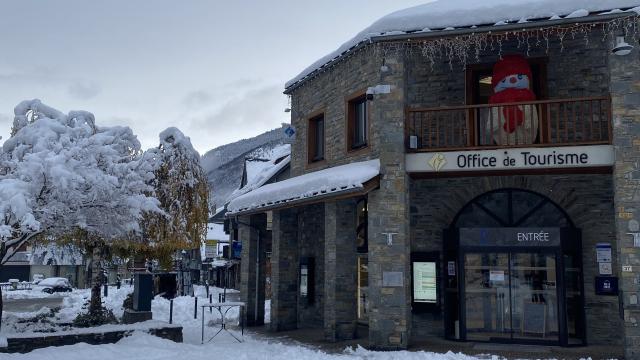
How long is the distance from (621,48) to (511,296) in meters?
5.62

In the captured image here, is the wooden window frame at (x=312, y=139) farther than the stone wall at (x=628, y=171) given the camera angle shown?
Yes

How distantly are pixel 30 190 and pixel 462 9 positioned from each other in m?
9.46

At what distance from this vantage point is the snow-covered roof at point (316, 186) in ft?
40.7

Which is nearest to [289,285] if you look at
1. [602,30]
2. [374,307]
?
[374,307]

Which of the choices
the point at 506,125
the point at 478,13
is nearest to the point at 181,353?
the point at 506,125

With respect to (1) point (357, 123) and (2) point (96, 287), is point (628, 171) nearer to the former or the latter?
(1) point (357, 123)

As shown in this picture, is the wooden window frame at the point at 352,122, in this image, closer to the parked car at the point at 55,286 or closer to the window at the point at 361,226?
the window at the point at 361,226

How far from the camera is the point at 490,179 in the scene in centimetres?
1350

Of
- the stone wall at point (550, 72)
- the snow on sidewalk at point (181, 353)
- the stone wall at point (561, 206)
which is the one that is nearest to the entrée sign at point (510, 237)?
the stone wall at point (561, 206)

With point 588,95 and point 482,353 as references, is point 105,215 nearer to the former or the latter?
point 482,353

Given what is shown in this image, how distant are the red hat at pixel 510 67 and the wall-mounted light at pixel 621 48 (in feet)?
6.79

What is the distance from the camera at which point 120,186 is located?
519 inches

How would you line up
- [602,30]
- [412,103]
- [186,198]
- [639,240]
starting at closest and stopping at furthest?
[639,240] < [602,30] < [412,103] < [186,198]

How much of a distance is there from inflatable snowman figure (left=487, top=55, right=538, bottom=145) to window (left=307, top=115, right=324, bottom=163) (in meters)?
5.41
